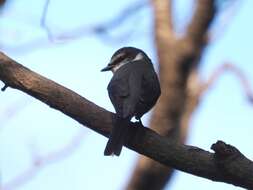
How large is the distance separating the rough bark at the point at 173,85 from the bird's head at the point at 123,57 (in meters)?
0.17

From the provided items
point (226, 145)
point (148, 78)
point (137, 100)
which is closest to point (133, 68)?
point (148, 78)

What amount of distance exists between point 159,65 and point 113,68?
393 mm

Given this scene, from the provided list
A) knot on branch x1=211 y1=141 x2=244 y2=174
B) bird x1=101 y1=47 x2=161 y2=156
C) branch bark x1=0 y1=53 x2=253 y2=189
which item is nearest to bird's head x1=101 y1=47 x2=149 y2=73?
bird x1=101 y1=47 x2=161 y2=156

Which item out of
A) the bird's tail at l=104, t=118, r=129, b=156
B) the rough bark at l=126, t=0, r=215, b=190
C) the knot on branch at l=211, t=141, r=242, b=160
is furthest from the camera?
the rough bark at l=126, t=0, r=215, b=190

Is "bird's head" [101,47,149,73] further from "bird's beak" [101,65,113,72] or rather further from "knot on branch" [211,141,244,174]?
"knot on branch" [211,141,244,174]

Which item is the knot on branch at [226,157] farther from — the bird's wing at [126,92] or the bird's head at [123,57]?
the bird's head at [123,57]

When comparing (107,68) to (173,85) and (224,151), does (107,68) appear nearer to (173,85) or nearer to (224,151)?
(173,85)

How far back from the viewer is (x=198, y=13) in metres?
4.41

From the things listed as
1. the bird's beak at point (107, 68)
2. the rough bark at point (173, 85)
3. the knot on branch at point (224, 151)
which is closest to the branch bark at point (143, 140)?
the knot on branch at point (224, 151)

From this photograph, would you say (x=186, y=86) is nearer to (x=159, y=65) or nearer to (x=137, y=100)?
(x=159, y=65)

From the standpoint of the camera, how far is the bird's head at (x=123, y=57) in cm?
429

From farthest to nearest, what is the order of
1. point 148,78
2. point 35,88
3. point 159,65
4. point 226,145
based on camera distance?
point 159,65, point 148,78, point 35,88, point 226,145

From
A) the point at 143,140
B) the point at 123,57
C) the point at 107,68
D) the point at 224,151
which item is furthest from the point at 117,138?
the point at 123,57

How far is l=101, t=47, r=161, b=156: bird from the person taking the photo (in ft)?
11.0
